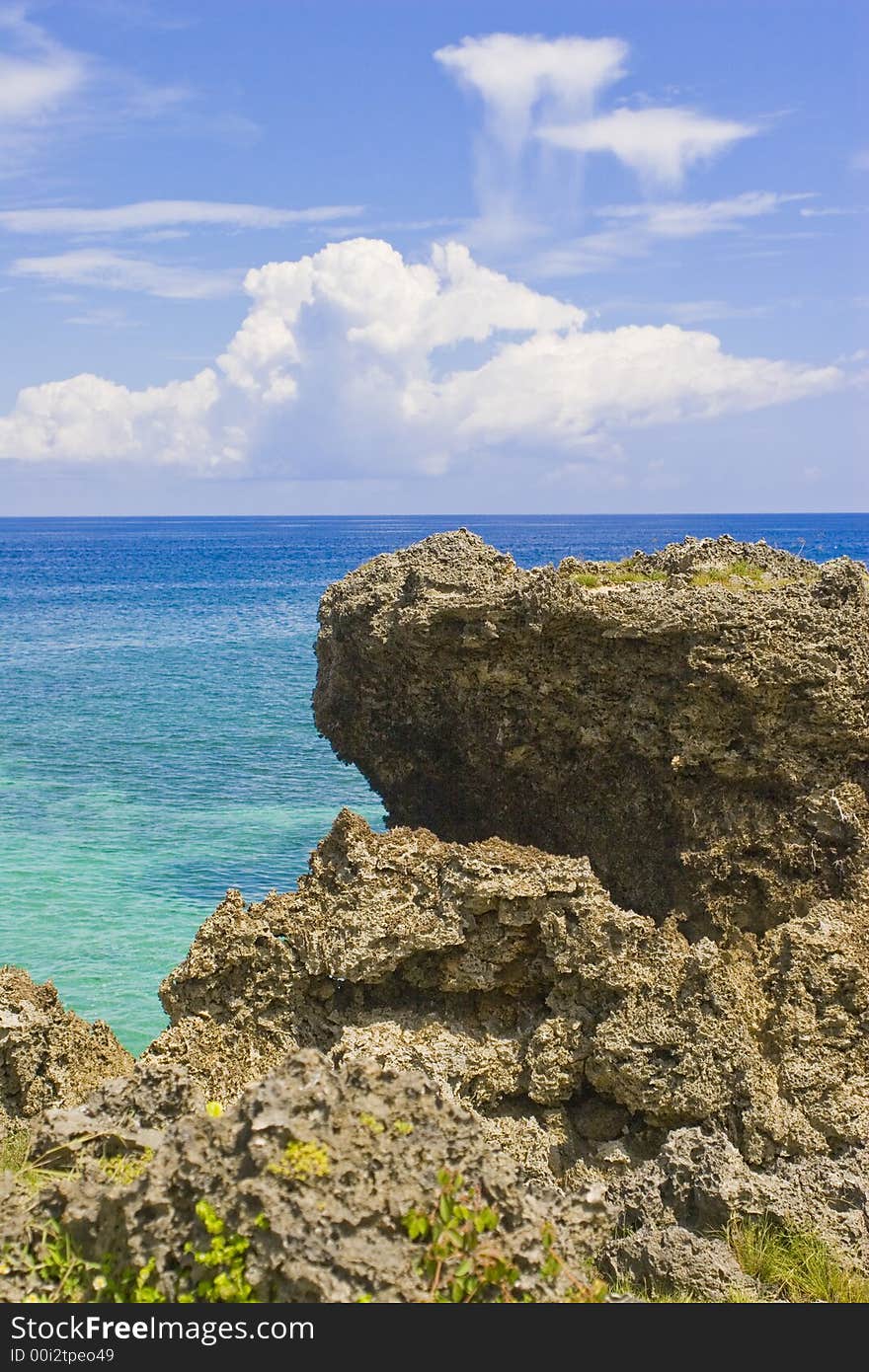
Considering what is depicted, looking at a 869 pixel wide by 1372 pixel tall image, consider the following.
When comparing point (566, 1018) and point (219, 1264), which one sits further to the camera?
point (566, 1018)

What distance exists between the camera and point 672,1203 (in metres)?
6.44

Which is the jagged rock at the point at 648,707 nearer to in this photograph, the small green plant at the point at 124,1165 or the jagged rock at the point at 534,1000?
the jagged rock at the point at 534,1000

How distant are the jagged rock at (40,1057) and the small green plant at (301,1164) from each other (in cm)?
349

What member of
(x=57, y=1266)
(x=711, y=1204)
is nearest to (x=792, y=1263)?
(x=711, y=1204)

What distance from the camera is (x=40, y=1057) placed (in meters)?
7.59

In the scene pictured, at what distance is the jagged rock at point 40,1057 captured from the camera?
7.53m

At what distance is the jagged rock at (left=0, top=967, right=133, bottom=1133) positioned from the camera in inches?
296

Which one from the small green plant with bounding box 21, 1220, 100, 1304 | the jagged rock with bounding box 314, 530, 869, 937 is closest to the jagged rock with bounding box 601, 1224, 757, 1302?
the jagged rock with bounding box 314, 530, 869, 937

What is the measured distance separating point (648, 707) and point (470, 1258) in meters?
4.77

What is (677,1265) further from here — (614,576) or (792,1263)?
(614,576)

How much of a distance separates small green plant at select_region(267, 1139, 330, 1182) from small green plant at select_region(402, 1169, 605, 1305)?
0.37 metres

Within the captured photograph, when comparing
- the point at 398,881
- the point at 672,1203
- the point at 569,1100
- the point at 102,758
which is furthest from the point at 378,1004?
the point at 102,758

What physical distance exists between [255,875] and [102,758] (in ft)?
31.4
